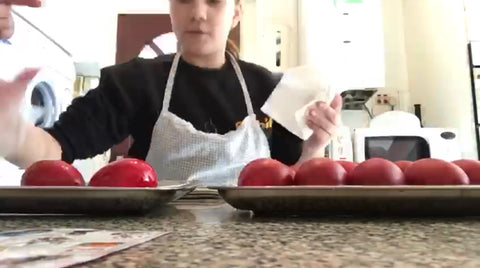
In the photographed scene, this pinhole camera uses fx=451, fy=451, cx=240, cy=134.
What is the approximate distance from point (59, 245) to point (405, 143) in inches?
78.6

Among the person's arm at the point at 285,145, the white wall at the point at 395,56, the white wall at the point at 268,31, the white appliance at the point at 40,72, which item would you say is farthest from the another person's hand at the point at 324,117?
the white wall at the point at 395,56

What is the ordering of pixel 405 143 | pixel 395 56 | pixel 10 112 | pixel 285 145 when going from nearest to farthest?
pixel 10 112, pixel 285 145, pixel 405 143, pixel 395 56

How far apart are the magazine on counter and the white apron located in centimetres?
73

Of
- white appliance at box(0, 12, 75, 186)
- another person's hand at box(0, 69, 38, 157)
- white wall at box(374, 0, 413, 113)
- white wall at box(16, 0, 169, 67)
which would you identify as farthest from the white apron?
white wall at box(374, 0, 413, 113)

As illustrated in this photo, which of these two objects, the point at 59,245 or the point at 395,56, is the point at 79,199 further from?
the point at 395,56

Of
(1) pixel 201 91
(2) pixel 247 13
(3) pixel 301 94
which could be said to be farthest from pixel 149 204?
(2) pixel 247 13

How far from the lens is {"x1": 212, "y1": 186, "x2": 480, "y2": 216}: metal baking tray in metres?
0.36

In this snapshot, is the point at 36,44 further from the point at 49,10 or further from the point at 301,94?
the point at 301,94

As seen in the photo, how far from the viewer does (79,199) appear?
0.39 m

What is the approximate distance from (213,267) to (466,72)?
2.18 meters

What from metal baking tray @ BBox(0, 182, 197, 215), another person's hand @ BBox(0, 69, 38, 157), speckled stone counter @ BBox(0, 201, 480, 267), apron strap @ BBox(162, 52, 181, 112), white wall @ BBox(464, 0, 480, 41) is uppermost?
white wall @ BBox(464, 0, 480, 41)

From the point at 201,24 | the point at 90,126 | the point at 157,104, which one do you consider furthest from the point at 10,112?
the point at 201,24

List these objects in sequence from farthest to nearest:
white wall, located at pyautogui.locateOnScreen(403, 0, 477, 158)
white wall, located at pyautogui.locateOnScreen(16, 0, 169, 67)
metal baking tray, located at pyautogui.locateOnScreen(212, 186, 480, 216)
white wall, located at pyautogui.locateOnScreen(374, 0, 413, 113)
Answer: white wall, located at pyautogui.locateOnScreen(374, 0, 413, 113) → white wall, located at pyautogui.locateOnScreen(403, 0, 477, 158) → white wall, located at pyautogui.locateOnScreen(16, 0, 169, 67) → metal baking tray, located at pyautogui.locateOnScreen(212, 186, 480, 216)

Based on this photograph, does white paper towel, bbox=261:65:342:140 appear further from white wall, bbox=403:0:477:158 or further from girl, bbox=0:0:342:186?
white wall, bbox=403:0:477:158
